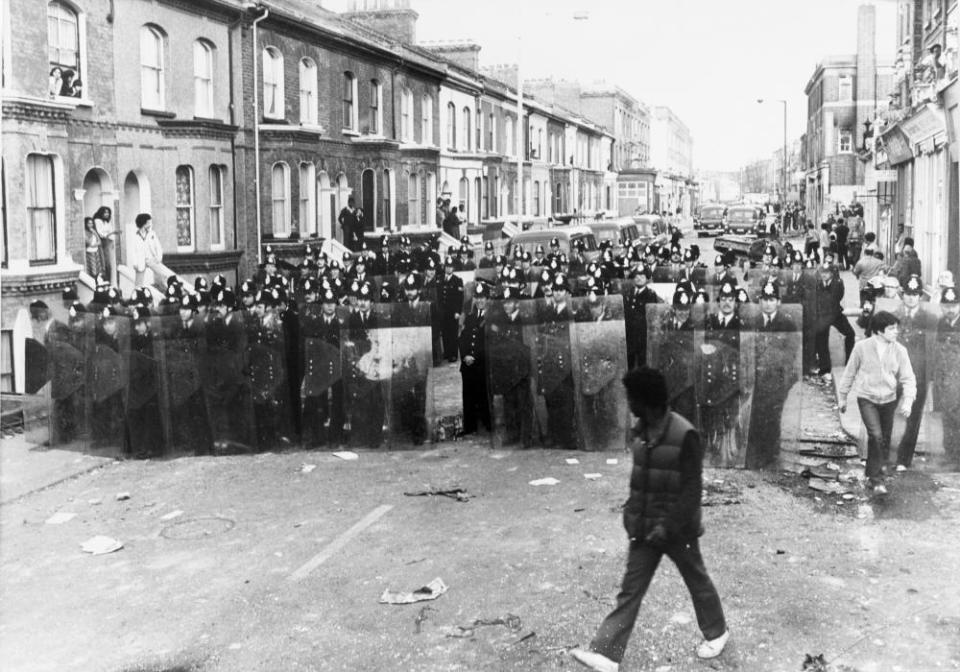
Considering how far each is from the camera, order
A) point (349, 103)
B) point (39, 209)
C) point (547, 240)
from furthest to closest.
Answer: point (349, 103) → point (547, 240) → point (39, 209)

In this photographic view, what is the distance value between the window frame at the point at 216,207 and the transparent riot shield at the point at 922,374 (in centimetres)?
1755

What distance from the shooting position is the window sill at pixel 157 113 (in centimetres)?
2148

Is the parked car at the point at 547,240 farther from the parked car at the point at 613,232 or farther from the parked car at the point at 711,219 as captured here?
the parked car at the point at 711,219

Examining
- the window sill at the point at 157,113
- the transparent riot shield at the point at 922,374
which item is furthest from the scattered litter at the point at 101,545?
the window sill at the point at 157,113

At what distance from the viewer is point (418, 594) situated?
703 cm

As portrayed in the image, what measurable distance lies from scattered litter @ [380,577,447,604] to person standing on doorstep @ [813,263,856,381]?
9725 millimetres

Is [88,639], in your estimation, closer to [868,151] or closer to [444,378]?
[444,378]

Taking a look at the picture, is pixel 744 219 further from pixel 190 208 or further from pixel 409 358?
pixel 409 358

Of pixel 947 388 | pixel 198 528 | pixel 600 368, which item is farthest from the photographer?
pixel 600 368

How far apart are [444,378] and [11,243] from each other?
7.54m

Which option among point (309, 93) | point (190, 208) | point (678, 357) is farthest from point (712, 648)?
point (309, 93)

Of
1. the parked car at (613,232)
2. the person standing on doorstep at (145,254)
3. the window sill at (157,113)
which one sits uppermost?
the window sill at (157,113)

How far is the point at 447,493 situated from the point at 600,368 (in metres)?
2.35

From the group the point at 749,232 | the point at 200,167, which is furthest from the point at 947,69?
the point at 749,232
